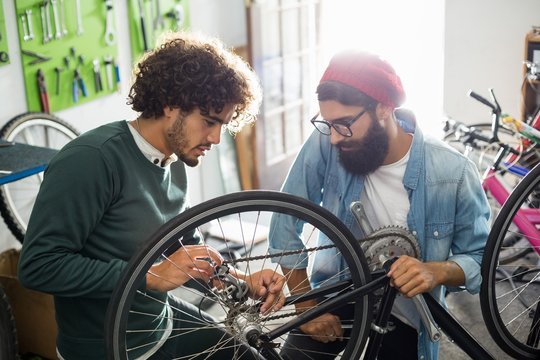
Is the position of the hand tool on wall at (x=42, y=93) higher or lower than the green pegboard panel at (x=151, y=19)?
lower

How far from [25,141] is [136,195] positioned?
4.63ft

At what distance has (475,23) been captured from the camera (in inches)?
161

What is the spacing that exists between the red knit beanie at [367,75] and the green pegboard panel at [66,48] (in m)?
1.48

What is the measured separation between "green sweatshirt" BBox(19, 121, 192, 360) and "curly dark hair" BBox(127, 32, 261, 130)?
96 mm

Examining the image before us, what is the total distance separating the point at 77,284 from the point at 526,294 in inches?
82.1

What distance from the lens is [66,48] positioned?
2.76 meters

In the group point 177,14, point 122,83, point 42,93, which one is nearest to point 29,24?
point 42,93

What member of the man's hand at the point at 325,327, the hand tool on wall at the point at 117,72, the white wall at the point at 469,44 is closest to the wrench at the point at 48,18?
the hand tool on wall at the point at 117,72

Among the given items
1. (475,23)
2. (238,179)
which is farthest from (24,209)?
(475,23)

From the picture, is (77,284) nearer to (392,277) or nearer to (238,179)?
(392,277)

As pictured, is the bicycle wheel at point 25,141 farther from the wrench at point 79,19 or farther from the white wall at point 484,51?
the white wall at point 484,51

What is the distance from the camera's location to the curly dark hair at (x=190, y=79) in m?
1.42

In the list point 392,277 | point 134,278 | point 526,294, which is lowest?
point 526,294

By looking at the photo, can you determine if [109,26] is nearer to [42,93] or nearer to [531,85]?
[42,93]
